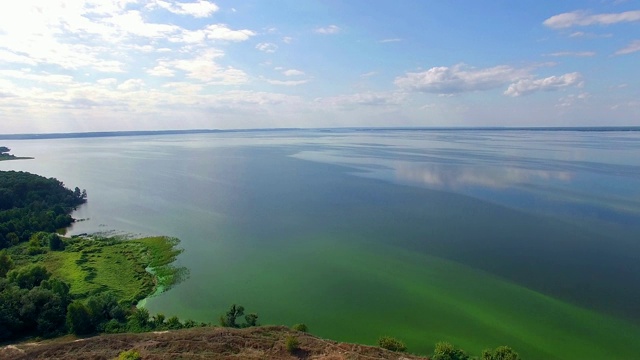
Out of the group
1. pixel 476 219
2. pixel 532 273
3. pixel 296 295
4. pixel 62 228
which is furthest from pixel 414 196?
pixel 62 228

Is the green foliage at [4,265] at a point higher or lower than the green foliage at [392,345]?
higher

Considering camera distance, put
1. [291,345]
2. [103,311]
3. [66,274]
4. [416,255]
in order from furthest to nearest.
Result: [416,255], [66,274], [103,311], [291,345]

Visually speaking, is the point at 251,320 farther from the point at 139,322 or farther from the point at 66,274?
the point at 66,274

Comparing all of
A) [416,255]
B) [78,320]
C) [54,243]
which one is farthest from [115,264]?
[416,255]

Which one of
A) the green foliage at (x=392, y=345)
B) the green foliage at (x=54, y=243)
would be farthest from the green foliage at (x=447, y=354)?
the green foliage at (x=54, y=243)

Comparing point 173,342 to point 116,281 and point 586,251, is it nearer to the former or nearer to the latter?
point 116,281

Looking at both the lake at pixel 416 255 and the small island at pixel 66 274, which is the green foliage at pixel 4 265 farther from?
the lake at pixel 416 255
